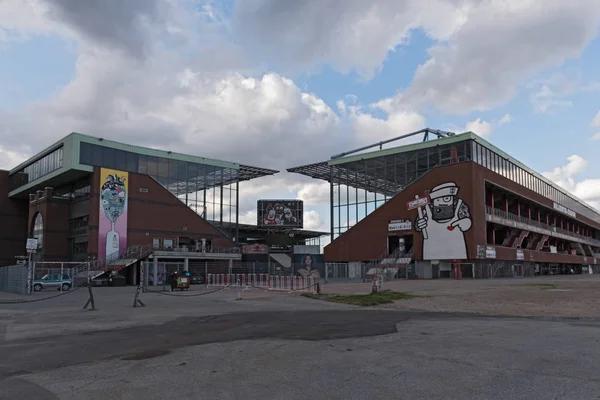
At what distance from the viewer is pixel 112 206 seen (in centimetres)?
5741

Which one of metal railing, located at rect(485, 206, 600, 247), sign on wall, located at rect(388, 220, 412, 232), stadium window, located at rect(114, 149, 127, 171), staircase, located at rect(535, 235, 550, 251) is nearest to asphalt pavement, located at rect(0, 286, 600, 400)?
stadium window, located at rect(114, 149, 127, 171)

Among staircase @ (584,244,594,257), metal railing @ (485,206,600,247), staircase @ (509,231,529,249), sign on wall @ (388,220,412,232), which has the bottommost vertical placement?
staircase @ (584,244,594,257)

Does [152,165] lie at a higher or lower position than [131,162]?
higher

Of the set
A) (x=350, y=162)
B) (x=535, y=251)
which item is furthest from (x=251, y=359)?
(x=535, y=251)

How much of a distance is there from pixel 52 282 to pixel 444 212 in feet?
143

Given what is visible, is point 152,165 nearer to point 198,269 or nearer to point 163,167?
point 163,167

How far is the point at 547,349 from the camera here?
10266 millimetres

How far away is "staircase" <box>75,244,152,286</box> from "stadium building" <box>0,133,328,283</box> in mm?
155

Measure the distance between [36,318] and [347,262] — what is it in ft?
188

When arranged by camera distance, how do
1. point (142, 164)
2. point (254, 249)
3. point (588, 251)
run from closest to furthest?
point (142, 164) < point (254, 249) < point (588, 251)

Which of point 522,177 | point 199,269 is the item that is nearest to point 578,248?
point 522,177

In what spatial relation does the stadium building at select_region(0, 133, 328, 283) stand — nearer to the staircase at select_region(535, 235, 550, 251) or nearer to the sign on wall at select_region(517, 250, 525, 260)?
the sign on wall at select_region(517, 250, 525, 260)

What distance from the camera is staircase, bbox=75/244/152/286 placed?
4920cm

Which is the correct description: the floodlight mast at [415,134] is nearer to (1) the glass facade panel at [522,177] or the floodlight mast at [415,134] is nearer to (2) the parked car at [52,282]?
(1) the glass facade panel at [522,177]
